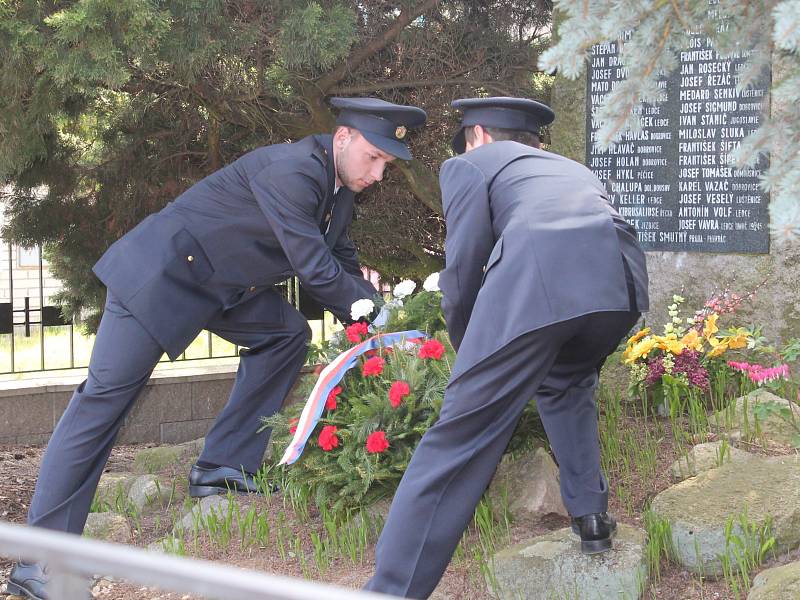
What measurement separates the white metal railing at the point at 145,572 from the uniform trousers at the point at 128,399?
2.38 meters

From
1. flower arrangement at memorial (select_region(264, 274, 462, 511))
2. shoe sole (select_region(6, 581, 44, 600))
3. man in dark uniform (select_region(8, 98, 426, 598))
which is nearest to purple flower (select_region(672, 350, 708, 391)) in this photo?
flower arrangement at memorial (select_region(264, 274, 462, 511))

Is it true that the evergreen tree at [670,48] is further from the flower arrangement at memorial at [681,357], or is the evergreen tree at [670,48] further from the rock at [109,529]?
the rock at [109,529]

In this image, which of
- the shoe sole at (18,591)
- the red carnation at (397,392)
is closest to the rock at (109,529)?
the shoe sole at (18,591)

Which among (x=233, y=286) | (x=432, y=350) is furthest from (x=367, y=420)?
(x=233, y=286)

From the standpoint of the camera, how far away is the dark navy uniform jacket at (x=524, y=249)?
2.32 metres

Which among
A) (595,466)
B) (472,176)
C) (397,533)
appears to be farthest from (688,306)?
(397,533)

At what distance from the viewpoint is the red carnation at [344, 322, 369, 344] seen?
3453 mm

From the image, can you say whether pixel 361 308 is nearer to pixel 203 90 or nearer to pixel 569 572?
pixel 569 572

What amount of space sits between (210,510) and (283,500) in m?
0.28

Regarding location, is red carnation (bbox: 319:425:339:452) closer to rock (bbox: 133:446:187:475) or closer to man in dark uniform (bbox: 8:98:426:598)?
man in dark uniform (bbox: 8:98:426:598)

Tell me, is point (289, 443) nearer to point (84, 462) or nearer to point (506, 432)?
point (84, 462)

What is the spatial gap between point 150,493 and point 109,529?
1.12 ft

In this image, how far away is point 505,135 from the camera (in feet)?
9.18

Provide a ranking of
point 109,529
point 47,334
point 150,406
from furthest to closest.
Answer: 1. point 47,334
2. point 150,406
3. point 109,529
